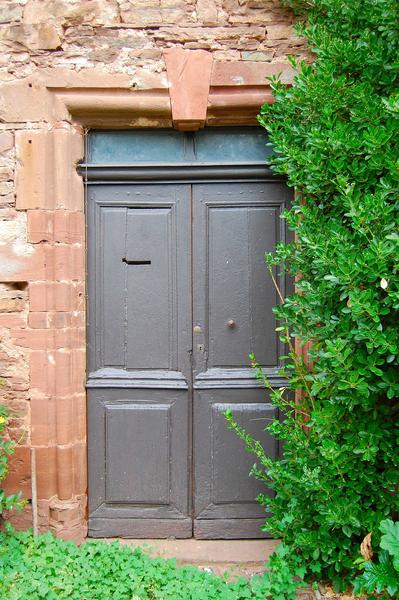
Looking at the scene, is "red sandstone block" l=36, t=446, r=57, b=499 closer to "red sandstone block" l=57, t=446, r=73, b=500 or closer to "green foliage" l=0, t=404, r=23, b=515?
"red sandstone block" l=57, t=446, r=73, b=500

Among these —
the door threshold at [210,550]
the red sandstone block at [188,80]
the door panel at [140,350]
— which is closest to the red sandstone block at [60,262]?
the door panel at [140,350]

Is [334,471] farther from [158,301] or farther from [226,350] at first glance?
[158,301]

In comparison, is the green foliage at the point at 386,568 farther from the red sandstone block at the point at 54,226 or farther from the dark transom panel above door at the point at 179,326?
the red sandstone block at the point at 54,226

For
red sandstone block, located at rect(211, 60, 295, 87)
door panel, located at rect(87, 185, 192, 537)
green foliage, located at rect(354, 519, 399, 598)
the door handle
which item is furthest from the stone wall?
green foliage, located at rect(354, 519, 399, 598)

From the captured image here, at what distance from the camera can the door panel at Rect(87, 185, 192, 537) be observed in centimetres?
357

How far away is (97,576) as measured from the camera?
3014 mm

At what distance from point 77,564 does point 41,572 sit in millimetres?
214

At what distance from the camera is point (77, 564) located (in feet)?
10.2

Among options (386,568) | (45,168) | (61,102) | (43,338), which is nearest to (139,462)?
(43,338)

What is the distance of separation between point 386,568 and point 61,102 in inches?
134

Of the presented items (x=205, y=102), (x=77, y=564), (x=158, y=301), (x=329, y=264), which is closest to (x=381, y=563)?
(x=329, y=264)

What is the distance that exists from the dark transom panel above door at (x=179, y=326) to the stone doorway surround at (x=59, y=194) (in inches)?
7.4

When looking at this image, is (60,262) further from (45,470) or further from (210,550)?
(210,550)

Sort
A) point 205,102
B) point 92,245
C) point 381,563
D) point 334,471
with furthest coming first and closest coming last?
1. point 92,245
2. point 205,102
3. point 334,471
4. point 381,563
